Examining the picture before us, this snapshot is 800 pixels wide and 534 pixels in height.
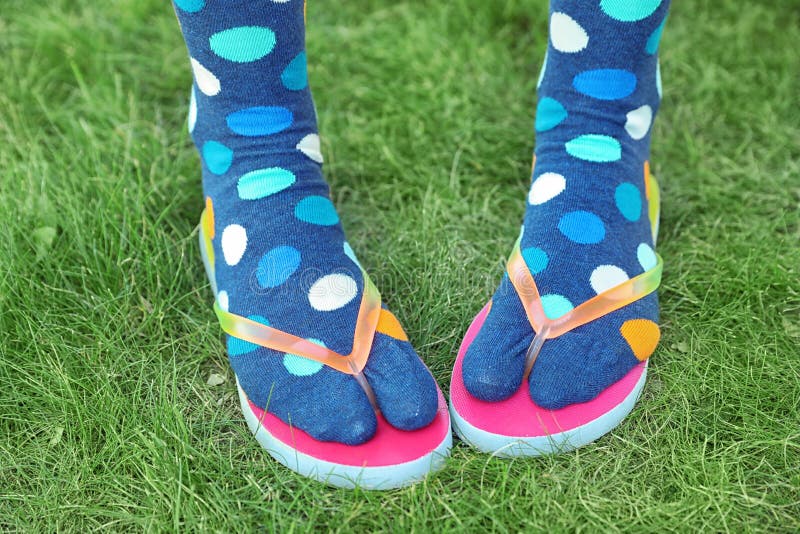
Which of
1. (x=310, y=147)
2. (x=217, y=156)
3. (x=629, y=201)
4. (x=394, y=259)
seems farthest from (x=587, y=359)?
(x=217, y=156)

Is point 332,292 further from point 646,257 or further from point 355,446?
point 646,257

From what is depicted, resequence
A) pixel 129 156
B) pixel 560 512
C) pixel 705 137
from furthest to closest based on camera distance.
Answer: pixel 705 137 < pixel 129 156 < pixel 560 512

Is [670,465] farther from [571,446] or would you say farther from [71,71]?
[71,71]

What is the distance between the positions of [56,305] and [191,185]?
32 cm

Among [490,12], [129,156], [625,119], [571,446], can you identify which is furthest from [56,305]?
[490,12]

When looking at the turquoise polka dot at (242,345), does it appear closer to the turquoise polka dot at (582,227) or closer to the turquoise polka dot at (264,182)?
the turquoise polka dot at (264,182)

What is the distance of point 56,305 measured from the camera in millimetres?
1215

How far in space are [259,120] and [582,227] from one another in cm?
47

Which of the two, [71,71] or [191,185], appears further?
[71,71]

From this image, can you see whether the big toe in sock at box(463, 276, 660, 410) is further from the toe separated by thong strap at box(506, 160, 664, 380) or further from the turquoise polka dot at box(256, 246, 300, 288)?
the turquoise polka dot at box(256, 246, 300, 288)

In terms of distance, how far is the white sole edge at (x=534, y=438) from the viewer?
101 centimetres

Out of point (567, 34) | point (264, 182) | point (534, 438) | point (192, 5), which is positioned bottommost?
point (534, 438)

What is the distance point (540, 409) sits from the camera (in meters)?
1.03

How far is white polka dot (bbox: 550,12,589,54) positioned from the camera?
1.15 meters
